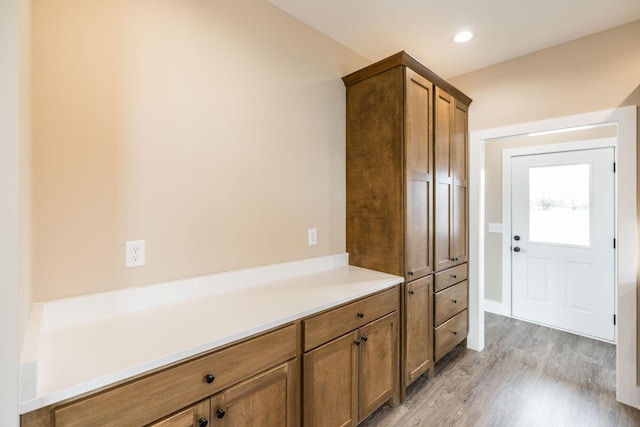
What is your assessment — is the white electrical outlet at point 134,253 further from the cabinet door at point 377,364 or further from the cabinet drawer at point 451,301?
the cabinet drawer at point 451,301

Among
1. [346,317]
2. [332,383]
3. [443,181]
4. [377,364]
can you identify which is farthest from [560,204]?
[332,383]

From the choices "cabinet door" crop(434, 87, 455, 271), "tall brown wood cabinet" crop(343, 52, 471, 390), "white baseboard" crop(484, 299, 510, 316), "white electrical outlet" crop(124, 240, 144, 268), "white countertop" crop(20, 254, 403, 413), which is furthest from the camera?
"white baseboard" crop(484, 299, 510, 316)

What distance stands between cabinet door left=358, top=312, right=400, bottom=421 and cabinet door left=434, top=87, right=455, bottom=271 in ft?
2.33

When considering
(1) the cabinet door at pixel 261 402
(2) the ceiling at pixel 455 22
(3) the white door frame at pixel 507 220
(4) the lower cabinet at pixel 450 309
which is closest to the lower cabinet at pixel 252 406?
(1) the cabinet door at pixel 261 402

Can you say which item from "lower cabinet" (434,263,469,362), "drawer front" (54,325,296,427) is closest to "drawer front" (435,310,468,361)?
"lower cabinet" (434,263,469,362)

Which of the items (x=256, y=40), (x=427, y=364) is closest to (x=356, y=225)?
(x=427, y=364)

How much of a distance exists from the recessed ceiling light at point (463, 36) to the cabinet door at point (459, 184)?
471 millimetres

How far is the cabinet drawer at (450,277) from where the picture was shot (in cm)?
230

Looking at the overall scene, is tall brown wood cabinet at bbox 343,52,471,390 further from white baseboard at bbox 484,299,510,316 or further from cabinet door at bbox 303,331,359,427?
white baseboard at bbox 484,299,510,316

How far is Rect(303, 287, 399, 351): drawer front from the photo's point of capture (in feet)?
4.56

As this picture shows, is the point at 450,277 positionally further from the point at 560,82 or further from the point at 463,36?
the point at 463,36

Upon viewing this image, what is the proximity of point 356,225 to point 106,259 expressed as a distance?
1.53m

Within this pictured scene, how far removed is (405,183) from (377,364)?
1124 millimetres

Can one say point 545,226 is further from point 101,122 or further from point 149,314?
point 101,122
